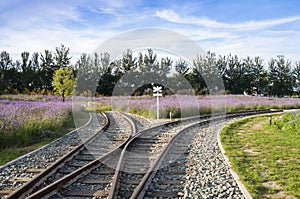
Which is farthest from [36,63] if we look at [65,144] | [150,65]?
[65,144]

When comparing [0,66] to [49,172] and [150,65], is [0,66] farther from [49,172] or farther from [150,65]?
[49,172]

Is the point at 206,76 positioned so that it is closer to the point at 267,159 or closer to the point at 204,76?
the point at 204,76

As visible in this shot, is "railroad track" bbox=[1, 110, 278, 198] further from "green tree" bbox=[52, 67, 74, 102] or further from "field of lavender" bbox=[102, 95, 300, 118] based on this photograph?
"green tree" bbox=[52, 67, 74, 102]

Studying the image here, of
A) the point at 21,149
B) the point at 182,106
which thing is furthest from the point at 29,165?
the point at 182,106

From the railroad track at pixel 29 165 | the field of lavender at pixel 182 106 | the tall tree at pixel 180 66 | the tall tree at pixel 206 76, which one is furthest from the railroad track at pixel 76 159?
the tall tree at pixel 206 76

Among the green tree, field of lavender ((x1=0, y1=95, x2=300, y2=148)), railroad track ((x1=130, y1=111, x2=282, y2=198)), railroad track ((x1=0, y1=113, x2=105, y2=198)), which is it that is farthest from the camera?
the green tree

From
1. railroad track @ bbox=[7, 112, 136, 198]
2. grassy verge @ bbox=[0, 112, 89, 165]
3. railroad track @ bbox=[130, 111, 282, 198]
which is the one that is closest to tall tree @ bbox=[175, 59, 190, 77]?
railroad track @ bbox=[7, 112, 136, 198]

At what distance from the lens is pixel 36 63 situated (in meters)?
48.6

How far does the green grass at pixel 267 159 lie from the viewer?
188 inches

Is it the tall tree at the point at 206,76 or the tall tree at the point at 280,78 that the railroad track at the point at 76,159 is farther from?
the tall tree at the point at 280,78

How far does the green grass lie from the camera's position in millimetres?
4769

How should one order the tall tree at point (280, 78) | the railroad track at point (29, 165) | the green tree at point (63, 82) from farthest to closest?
the tall tree at point (280, 78)
the green tree at point (63, 82)
the railroad track at point (29, 165)

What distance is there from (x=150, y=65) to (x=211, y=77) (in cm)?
1860

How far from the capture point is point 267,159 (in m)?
6.76
